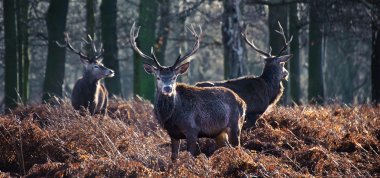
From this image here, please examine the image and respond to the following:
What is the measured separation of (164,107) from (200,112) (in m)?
0.57

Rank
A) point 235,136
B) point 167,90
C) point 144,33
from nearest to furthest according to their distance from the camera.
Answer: point 167,90 < point 235,136 < point 144,33

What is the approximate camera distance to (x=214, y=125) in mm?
9914

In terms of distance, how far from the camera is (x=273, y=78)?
44.8 ft

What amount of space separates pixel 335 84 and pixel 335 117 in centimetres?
2836

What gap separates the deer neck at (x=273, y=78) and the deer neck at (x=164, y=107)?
4107 mm

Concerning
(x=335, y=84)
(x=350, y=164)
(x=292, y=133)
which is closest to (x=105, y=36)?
(x=292, y=133)

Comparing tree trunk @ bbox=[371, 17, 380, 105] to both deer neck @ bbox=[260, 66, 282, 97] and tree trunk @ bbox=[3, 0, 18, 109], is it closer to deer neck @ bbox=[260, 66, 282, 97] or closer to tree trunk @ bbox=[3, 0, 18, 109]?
deer neck @ bbox=[260, 66, 282, 97]

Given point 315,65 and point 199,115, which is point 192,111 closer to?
point 199,115

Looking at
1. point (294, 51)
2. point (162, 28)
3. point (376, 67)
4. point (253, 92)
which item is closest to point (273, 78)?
point (253, 92)

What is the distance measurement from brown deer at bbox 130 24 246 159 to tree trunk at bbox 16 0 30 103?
11153 millimetres

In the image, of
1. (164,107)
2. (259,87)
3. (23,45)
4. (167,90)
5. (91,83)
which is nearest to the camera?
(167,90)

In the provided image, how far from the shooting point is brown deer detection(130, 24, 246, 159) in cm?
959

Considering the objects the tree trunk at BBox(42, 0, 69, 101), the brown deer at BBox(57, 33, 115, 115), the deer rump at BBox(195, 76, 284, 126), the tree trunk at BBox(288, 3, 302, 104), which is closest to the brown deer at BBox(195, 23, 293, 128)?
the deer rump at BBox(195, 76, 284, 126)

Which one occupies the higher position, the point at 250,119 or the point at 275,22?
the point at 275,22
